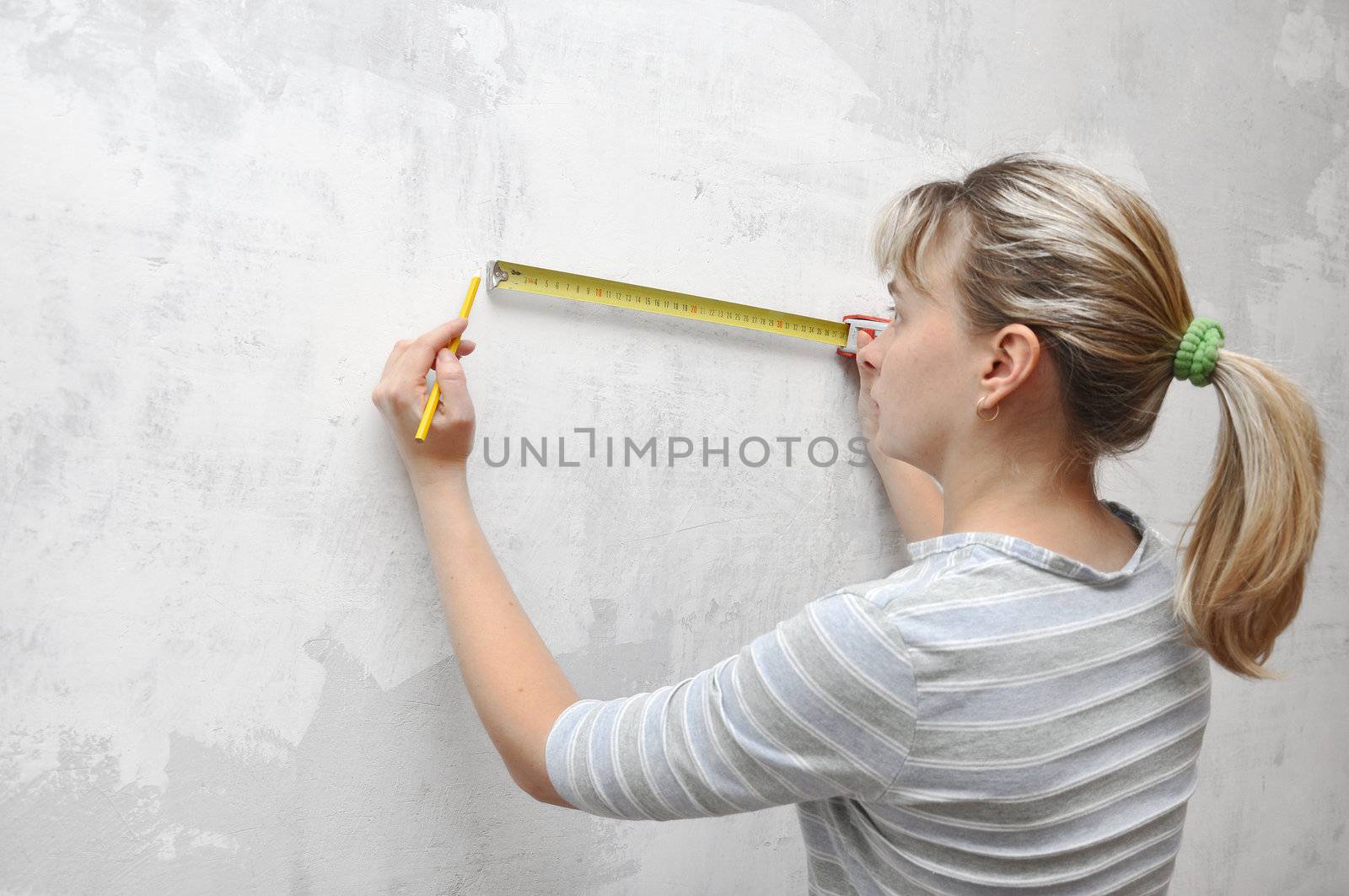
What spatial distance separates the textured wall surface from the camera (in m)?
0.95

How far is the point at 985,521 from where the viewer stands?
0.91 m

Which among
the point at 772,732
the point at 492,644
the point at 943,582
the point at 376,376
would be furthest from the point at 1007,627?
the point at 376,376

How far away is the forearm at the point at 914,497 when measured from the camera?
1368 mm

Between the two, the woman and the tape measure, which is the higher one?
the tape measure

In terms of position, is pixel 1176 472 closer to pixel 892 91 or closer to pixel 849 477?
pixel 849 477

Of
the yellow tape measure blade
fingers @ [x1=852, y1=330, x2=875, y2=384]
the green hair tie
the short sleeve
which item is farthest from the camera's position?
fingers @ [x1=852, y1=330, x2=875, y2=384]

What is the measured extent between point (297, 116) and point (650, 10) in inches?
17.8

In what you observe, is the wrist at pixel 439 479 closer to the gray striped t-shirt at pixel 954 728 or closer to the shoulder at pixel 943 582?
the gray striped t-shirt at pixel 954 728

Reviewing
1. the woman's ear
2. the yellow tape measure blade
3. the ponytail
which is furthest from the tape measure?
the ponytail

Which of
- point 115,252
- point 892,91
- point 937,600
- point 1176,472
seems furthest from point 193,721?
point 1176,472

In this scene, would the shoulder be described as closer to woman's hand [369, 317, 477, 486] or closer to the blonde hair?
the blonde hair

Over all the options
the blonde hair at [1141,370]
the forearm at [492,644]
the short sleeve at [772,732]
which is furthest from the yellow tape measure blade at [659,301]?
the short sleeve at [772,732]

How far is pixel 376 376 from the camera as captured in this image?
1.08 metres

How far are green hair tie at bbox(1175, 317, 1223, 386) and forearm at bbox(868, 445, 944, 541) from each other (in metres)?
0.49
